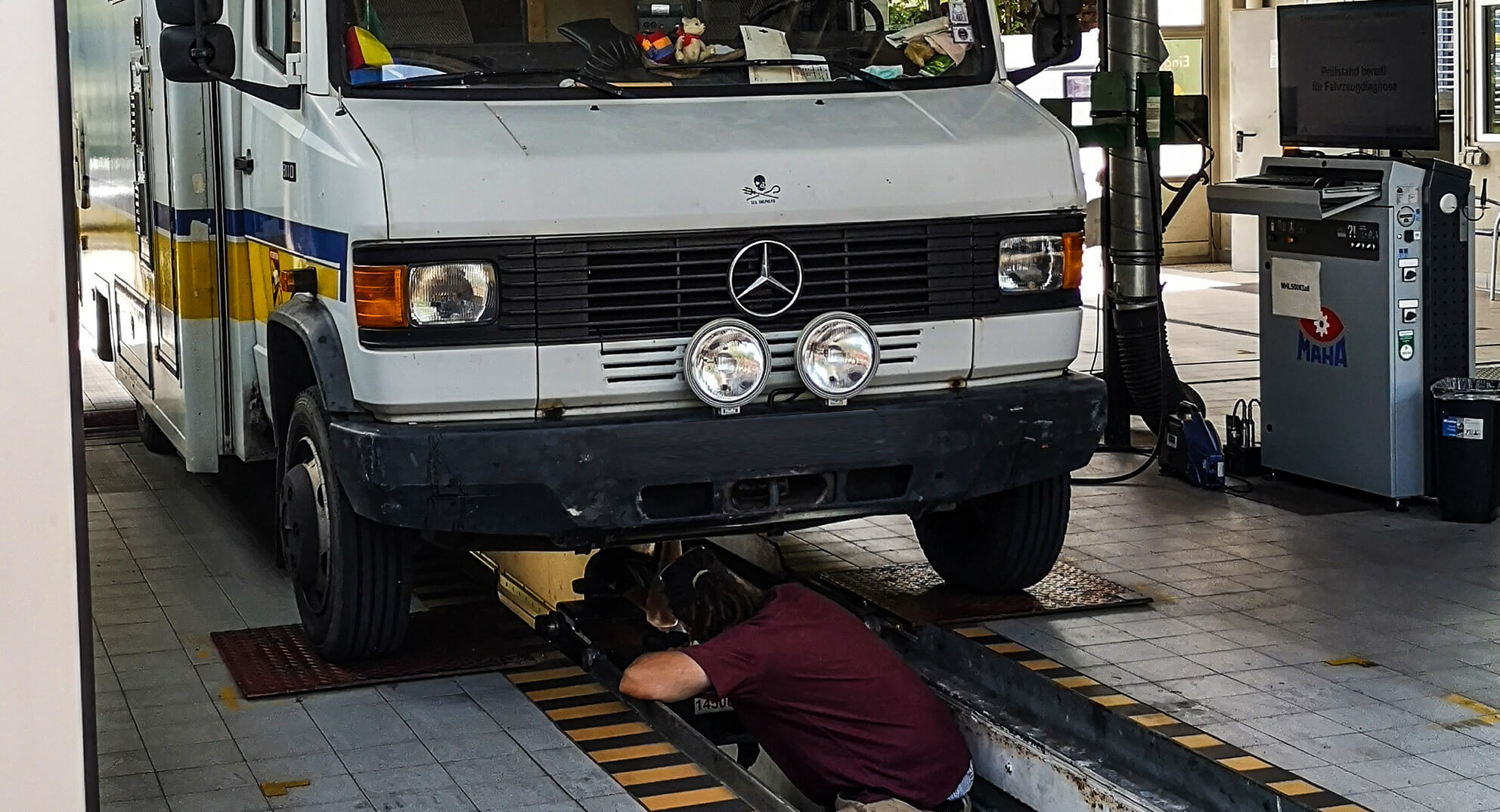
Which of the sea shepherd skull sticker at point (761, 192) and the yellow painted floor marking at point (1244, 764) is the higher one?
the sea shepherd skull sticker at point (761, 192)

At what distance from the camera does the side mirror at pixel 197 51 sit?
19.5 ft

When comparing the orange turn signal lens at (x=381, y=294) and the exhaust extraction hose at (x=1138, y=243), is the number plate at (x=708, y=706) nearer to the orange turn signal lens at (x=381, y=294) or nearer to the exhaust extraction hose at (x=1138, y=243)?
the orange turn signal lens at (x=381, y=294)

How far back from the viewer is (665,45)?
20.6 feet

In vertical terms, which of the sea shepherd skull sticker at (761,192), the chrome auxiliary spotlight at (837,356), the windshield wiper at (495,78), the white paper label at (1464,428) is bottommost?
the white paper label at (1464,428)

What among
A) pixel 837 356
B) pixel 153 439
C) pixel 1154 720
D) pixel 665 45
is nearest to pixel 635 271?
pixel 837 356

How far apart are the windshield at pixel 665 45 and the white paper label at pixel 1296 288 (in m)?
2.96

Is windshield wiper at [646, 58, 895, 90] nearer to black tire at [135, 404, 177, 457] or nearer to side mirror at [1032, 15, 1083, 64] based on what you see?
side mirror at [1032, 15, 1083, 64]

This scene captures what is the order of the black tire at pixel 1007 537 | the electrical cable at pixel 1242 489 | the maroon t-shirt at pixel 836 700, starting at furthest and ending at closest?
the electrical cable at pixel 1242 489 → the black tire at pixel 1007 537 → the maroon t-shirt at pixel 836 700

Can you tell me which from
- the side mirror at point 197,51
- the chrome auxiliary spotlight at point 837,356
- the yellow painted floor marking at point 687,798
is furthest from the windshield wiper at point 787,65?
the yellow painted floor marking at point 687,798

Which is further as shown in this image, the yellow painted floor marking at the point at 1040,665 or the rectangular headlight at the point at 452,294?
the yellow painted floor marking at the point at 1040,665

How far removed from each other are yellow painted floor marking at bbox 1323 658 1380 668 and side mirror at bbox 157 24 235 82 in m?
4.15

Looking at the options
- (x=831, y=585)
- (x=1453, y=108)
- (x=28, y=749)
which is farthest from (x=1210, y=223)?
(x=28, y=749)

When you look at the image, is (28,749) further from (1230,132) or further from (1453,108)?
(1230,132)

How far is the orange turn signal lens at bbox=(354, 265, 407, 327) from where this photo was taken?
18.4 ft
